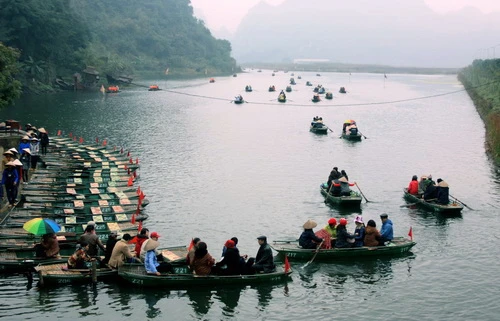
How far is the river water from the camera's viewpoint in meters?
22.6

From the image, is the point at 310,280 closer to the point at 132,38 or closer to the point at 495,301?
the point at 495,301

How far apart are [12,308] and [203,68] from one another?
182 meters

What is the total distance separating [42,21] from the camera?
329 ft

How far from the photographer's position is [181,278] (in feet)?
76.1

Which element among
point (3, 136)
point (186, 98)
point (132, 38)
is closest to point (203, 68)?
point (132, 38)

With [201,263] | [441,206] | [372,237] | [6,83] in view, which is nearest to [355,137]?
[441,206]

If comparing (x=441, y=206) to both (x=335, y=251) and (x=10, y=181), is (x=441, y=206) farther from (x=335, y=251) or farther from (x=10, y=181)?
(x=10, y=181)

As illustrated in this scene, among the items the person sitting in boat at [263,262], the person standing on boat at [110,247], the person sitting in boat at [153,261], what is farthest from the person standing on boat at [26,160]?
the person sitting in boat at [263,262]

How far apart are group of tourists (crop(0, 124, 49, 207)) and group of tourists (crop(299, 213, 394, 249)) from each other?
15018mm

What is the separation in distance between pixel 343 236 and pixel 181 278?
Result: 7.90 m

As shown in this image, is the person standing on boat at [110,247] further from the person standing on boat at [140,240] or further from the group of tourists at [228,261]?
the group of tourists at [228,261]

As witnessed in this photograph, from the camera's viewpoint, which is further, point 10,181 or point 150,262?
point 10,181

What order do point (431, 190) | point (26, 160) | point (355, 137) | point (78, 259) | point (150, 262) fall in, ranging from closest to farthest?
point (150, 262) → point (78, 259) → point (431, 190) → point (26, 160) → point (355, 137)

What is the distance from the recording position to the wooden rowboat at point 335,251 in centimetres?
2669
